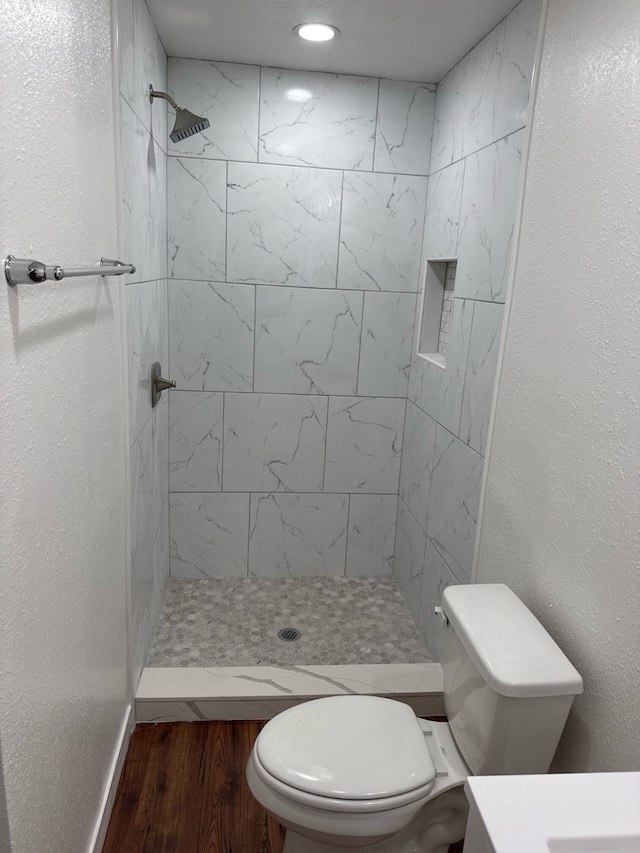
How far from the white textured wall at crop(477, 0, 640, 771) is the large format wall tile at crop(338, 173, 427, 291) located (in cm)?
110

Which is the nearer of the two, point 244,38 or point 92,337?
point 92,337

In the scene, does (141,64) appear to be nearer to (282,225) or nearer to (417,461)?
(282,225)

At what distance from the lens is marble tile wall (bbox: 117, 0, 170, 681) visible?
1773 millimetres

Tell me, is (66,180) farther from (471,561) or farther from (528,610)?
(471,561)

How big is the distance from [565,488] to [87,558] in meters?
1.11

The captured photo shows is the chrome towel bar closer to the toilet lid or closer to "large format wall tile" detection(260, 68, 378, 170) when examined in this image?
the toilet lid

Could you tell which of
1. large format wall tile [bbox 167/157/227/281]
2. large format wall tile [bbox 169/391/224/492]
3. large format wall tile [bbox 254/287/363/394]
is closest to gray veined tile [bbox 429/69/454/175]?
large format wall tile [bbox 254/287/363/394]

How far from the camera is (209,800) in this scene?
1859mm

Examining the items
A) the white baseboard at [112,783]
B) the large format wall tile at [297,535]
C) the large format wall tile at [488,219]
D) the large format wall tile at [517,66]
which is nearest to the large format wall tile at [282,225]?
the large format wall tile at [488,219]

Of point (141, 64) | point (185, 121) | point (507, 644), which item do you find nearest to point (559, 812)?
point (507, 644)

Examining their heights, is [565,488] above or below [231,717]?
above

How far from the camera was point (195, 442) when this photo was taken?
2.88m

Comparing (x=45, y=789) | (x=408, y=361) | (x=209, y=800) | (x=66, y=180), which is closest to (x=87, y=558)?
(x=45, y=789)

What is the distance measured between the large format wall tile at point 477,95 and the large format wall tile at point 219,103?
82 cm
